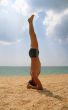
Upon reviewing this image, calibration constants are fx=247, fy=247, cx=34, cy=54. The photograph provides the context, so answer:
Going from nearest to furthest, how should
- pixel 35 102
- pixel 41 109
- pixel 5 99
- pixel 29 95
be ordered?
pixel 41 109
pixel 35 102
pixel 5 99
pixel 29 95

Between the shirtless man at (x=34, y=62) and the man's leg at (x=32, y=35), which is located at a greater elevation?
the man's leg at (x=32, y=35)

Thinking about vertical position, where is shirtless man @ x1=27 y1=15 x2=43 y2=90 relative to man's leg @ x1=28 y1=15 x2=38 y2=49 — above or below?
below

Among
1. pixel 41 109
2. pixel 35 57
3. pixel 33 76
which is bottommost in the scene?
pixel 41 109

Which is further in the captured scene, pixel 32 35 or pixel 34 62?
pixel 32 35

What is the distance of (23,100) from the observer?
7.07m

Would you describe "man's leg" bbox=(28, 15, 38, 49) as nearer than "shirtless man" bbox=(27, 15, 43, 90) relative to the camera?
No

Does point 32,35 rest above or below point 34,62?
above

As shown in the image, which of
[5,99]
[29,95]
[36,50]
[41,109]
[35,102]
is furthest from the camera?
[36,50]

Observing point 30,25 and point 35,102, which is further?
point 30,25

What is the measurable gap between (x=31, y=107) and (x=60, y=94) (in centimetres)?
189

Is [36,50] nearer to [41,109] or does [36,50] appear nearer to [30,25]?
[30,25]

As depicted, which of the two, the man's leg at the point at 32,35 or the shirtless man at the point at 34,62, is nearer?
the shirtless man at the point at 34,62

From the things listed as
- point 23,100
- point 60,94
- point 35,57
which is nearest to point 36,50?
point 35,57

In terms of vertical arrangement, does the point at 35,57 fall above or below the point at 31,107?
above
